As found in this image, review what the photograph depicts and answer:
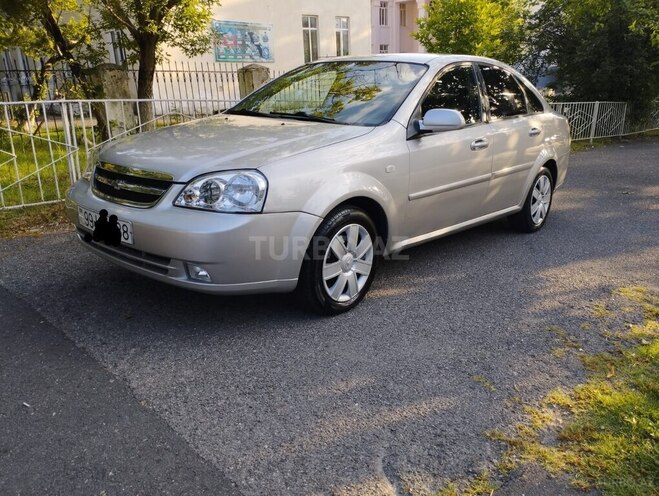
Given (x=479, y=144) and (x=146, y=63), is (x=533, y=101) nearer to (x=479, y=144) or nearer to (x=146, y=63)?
(x=479, y=144)

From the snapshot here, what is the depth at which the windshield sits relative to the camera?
4.12 meters

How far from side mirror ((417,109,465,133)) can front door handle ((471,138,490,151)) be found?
621 millimetres

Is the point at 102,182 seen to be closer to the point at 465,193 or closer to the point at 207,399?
the point at 207,399

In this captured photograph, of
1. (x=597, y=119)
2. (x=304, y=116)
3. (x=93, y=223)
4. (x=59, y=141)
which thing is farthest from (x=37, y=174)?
(x=597, y=119)

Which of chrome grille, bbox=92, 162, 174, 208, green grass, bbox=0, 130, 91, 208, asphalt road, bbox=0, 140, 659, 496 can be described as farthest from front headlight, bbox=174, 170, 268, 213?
green grass, bbox=0, 130, 91, 208

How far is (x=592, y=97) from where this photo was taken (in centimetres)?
1559

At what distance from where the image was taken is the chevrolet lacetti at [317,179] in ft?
10.5

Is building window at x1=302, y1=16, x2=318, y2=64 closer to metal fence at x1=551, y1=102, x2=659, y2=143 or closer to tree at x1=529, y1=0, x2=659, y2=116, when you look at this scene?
tree at x1=529, y1=0, x2=659, y2=116

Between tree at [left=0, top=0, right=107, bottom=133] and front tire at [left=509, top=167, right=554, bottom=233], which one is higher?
tree at [left=0, top=0, right=107, bottom=133]

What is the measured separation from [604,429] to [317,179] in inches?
79.2

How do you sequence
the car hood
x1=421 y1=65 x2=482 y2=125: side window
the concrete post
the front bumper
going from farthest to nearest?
the concrete post < x1=421 y1=65 x2=482 y2=125: side window < the car hood < the front bumper

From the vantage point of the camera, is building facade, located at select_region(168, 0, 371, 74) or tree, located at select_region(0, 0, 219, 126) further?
building facade, located at select_region(168, 0, 371, 74)

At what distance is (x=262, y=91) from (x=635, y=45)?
1298 cm

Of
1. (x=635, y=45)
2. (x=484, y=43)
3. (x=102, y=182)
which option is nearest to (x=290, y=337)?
(x=102, y=182)
